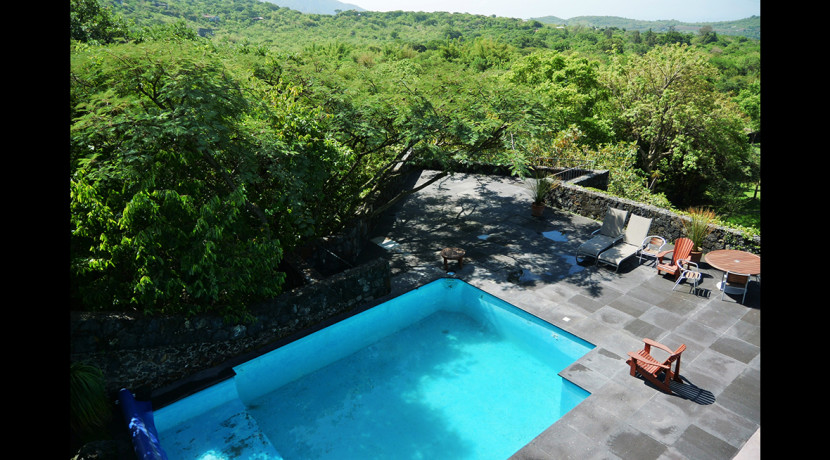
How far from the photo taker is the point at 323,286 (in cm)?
925

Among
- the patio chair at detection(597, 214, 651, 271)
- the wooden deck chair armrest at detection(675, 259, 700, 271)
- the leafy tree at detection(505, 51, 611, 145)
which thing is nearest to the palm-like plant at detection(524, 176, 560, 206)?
the patio chair at detection(597, 214, 651, 271)

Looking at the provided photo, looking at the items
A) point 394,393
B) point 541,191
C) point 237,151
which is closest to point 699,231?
point 541,191

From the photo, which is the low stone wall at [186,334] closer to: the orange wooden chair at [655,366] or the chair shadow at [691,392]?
the orange wooden chair at [655,366]

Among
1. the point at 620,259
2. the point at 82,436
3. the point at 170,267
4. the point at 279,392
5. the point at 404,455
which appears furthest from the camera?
the point at 620,259

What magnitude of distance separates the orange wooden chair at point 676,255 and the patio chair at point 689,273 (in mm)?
152

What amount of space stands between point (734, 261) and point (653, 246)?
2437 millimetres

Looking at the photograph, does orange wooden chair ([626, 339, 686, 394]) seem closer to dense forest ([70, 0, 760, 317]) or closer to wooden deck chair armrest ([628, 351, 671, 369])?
wooden deck chair armrest ([628, 351, 671, 369])

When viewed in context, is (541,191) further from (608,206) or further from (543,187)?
(608,206)

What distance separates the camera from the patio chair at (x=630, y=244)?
444 inches

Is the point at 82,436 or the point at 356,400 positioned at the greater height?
the point at 82,436

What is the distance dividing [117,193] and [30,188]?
7055 mm
